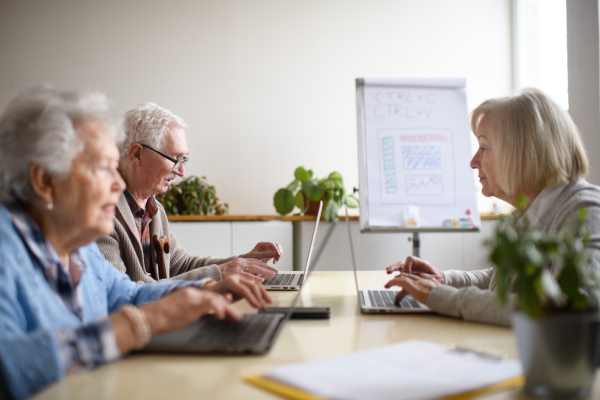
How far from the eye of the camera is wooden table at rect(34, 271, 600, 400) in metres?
0.68

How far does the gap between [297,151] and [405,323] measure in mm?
2866

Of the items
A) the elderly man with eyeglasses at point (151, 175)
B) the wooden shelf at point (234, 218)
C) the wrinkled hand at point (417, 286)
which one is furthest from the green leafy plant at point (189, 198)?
the wrinkled hand at point (417, 286)

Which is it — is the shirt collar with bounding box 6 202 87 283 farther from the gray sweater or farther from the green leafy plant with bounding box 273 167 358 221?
the green leafy plant with bounding box 273 167 358 221

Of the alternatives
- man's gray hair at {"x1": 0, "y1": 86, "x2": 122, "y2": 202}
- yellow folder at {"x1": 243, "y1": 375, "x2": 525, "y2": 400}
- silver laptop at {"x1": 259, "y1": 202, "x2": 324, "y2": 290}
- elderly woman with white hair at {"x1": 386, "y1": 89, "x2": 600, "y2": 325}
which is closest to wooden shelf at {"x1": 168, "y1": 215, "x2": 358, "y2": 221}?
silver laptop at {"x1": 259, "y1": 202, "x2": 324, "y2": 290}

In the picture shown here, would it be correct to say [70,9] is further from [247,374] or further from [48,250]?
[247,374]

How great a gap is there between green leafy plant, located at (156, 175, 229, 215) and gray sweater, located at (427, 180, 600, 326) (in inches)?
96.8

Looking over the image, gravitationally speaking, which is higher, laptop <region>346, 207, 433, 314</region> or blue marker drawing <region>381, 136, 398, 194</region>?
blue marker drawing <region>381, 136, 398, 194</region>

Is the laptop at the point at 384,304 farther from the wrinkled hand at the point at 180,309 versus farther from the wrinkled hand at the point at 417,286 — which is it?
the wrinkled hand at the point at 180,309

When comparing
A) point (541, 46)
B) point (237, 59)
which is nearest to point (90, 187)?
point (237, 59)

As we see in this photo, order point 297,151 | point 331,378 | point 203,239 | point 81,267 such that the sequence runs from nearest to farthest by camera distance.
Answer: point 331,378
point 81,267
point 203,239
point 297,151

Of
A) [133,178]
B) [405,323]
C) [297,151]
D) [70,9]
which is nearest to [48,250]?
[405,323]

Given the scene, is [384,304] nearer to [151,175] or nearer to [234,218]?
[151,175]

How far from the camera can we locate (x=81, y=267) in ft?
3.37

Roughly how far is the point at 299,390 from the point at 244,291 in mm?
496
